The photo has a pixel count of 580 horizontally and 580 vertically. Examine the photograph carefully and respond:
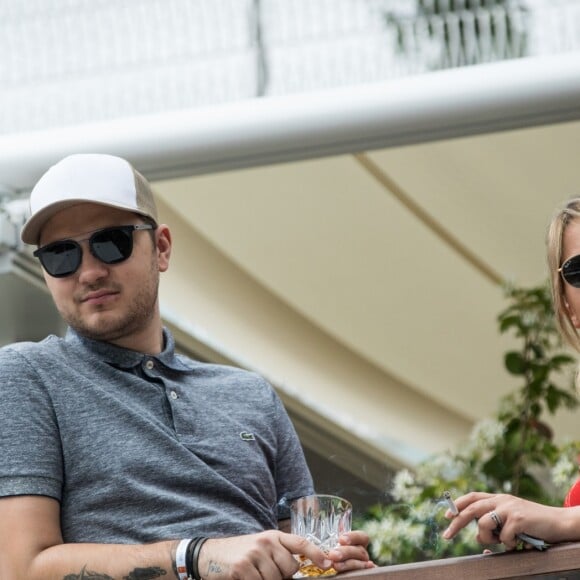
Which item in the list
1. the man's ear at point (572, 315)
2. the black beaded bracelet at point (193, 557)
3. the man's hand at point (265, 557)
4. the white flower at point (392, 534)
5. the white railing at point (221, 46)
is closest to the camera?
the man's hand at point (265, 557)

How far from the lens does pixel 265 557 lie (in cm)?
242

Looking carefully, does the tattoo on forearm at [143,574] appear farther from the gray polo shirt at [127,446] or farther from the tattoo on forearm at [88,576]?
the gray polo shirt at [127,446]

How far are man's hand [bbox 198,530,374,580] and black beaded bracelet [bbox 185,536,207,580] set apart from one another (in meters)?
0.01

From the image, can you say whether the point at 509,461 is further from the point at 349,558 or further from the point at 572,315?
the point at 349,558

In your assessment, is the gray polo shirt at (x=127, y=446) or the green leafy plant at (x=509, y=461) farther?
the green leafy plant at (x=509, y=461)

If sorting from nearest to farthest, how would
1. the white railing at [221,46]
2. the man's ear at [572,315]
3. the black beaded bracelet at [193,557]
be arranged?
the black beaded bracelet at [193,557] < the man's ear at [572,315] < the white railing at [221,46]

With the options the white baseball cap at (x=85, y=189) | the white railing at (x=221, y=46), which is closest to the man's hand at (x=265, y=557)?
the white baseball cap at (x=85, y=189)

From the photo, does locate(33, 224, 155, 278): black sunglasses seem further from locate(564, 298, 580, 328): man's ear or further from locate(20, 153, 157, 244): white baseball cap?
locate(564, 298, 580, 328): man's ear

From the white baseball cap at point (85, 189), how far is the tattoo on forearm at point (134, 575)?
80 centimetres

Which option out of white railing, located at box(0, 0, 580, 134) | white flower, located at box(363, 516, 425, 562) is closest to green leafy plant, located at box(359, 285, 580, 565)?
white flower, located at box(363, 516, 425, 562)

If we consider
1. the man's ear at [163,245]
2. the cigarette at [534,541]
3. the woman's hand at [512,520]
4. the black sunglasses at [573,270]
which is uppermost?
the man's ear at [163,245]

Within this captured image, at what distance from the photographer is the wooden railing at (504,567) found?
2305mm

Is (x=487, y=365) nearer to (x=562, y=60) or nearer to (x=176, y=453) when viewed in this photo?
(x=562, y=60)

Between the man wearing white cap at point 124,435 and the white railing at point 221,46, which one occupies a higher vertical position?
the white railing at point 221,46
